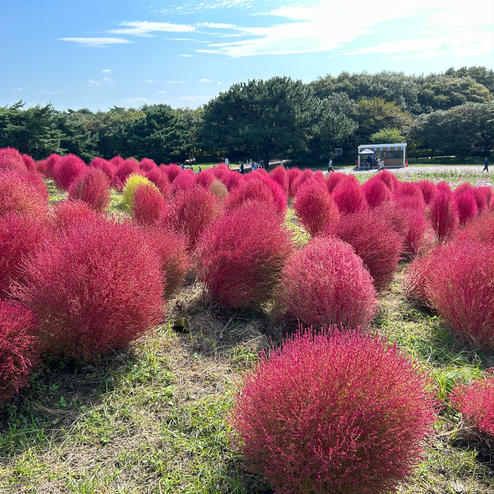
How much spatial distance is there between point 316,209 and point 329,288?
3.30m

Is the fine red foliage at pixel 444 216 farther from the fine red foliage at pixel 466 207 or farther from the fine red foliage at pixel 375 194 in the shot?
the fine red foliage at pixel 375 194

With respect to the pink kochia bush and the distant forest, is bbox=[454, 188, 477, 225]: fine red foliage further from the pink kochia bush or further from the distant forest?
the distant forest

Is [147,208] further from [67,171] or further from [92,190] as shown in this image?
[67,171]

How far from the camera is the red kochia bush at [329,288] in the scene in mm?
3701

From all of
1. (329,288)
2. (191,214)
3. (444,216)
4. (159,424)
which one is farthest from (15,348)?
(444,216)

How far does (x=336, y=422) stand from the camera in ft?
6.22

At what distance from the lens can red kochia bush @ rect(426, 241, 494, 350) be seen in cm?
390

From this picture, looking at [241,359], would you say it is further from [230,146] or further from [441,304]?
[230,146]

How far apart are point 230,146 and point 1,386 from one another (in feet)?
98.5

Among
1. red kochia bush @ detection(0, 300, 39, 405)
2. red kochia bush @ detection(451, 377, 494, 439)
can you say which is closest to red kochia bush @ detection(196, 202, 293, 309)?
red kochia bush @ detection(0, 300, 39, 405)

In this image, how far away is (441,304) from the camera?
13.9 feet

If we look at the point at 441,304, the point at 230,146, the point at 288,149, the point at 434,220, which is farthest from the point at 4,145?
the point at 441,304

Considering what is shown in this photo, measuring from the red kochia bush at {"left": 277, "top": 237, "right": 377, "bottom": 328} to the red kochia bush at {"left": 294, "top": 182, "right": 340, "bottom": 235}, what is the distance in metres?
2.77

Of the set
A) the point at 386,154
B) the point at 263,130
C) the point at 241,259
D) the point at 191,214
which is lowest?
the point at 241,259
